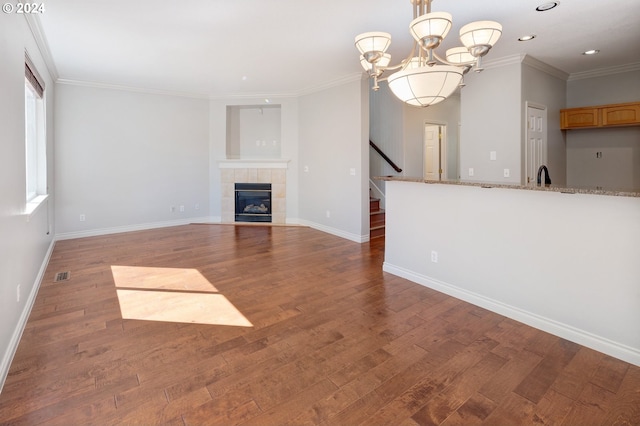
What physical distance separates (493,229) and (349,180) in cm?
297

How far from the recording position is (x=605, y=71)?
501 centimetres

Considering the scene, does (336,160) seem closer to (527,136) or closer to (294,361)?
(527,136)

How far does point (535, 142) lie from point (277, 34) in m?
3.72

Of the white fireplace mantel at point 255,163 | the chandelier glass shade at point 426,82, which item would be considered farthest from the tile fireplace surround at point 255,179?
the chandelier glass shade at point 426,82

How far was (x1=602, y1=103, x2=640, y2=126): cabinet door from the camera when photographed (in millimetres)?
4586

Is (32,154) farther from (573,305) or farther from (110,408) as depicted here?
(573,305)

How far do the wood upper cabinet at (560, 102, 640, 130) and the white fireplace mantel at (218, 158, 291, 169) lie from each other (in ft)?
15.8

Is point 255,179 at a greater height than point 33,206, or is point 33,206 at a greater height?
point 255,179

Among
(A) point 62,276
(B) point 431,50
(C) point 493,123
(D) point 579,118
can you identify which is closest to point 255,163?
(A) point 62,276

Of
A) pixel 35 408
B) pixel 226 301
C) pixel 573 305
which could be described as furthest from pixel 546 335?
pixel 35 408

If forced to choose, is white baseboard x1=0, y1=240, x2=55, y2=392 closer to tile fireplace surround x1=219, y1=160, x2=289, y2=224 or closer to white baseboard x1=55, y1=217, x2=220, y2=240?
white baseboard x1=55, y1=217, x2=220, y2=240

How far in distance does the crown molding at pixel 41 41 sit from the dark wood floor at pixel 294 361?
2592 millimetres

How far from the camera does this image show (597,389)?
1.90 metres

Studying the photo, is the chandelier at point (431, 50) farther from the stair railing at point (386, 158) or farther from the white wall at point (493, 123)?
the stair railing at point (386, 158)
